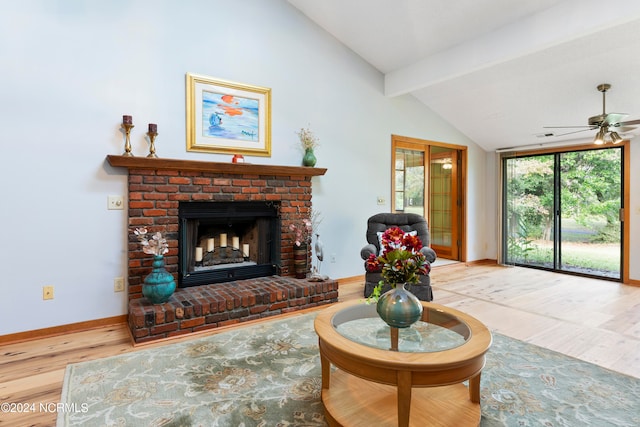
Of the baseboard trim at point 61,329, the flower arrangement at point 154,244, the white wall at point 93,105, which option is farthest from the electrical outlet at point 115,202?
the baseboard trim at point 61,329

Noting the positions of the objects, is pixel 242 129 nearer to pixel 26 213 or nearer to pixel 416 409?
pixel 26 213

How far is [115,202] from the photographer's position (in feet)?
9.95

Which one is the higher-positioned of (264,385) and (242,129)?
(242,129)

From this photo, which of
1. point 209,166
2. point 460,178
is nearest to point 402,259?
point 209,166

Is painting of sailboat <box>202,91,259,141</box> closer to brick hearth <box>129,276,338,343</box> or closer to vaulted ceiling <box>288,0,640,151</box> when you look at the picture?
vaulted ceiling <box>288,0,640,151</box>

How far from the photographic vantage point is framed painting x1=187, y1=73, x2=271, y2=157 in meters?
3.38

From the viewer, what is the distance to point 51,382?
2.07 meters

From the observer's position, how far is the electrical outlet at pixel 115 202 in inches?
118

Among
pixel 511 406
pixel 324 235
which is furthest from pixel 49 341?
pixel 511 406

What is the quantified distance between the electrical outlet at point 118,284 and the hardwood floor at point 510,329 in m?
0.32

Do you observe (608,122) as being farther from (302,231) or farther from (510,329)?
(302,231)

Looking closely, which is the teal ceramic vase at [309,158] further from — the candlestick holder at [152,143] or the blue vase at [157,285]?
the blue vase at [157,285]

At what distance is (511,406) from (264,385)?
1370 mm

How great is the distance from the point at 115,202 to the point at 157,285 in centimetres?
87
